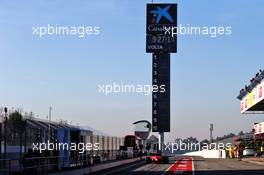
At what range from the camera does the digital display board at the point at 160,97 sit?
4441 inches

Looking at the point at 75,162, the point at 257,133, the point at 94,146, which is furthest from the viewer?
the point at 257,133

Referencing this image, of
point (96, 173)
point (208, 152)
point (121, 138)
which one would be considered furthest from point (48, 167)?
point (208, 152)

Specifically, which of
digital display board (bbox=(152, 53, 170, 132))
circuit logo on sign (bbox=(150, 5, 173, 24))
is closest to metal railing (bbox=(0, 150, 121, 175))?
circuit logo on sign (bbox=(150, 5, 173, 24))

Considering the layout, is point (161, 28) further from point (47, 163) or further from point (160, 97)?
point (47, 163)

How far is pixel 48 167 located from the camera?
3269 centimetres

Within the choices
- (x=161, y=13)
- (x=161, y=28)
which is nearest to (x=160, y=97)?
(x=161, y=28)

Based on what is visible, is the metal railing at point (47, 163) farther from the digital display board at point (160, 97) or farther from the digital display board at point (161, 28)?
the digital display board at point (160, 97)

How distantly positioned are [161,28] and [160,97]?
13.9m

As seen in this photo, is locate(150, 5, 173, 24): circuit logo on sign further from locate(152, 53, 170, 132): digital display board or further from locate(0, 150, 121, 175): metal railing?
locate(0, 150, 121, 175): metal railing

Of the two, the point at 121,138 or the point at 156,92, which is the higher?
Result: the point at 156,92

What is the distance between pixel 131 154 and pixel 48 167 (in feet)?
142

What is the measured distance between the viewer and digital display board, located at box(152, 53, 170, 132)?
113 metres

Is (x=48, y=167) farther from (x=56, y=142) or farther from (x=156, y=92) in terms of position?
(x=156, y=92)

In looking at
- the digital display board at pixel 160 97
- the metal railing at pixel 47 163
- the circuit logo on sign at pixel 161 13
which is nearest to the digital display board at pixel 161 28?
the circuit logo on sign at pixel 161 13
